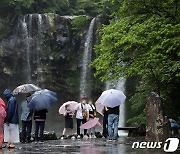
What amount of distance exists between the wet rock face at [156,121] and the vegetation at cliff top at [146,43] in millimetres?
2964

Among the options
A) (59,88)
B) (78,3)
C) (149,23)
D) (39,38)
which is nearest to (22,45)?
(39,38)

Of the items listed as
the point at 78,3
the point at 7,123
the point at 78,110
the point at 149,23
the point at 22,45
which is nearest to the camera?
the point at 7,123

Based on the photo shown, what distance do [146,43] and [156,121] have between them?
4.18 m

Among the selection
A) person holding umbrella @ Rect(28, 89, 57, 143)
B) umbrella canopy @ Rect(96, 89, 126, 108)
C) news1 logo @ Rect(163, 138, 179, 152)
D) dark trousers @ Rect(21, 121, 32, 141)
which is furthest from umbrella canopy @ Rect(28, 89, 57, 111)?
news1 logo @ Rect(163, 138, 179, 152)

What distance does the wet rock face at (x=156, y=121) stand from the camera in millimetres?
12516

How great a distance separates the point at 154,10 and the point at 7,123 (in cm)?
767

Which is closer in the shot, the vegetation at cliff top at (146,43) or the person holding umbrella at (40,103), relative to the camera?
the person holding umbrella at (40,103)

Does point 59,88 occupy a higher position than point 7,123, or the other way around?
point 59,88

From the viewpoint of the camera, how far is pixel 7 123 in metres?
13.2

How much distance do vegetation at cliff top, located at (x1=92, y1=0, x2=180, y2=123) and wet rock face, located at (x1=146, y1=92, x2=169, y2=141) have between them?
2.96 meters

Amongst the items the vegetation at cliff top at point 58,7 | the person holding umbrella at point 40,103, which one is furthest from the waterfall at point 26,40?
the person holding umbrella at point 40,103

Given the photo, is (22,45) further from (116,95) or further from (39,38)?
(116,95)

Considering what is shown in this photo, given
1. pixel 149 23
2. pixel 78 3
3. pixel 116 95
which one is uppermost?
pixel 78 3

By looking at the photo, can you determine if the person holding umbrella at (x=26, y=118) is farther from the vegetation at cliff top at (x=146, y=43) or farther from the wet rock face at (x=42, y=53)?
the wet rock face at (x=42, y=53)
